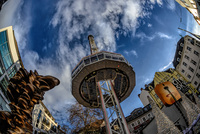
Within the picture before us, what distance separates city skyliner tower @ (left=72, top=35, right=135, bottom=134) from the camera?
468 inches

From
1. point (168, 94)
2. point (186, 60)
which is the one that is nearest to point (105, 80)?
point (168, 94)

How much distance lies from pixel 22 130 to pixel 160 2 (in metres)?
11.0

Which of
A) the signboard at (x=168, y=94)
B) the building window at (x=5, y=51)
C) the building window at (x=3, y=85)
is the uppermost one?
the signboard at (x=168, y=94)

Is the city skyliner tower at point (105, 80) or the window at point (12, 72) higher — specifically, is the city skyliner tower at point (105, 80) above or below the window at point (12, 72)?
above

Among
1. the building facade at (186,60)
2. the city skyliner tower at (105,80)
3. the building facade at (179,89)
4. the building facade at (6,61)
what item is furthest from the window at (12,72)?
the building facade at (186,60)

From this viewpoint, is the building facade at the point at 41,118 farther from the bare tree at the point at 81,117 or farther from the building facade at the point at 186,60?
the building facade at the point at 186,60

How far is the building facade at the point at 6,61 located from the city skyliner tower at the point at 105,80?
969 centimetres

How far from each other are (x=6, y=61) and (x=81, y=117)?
18884mm

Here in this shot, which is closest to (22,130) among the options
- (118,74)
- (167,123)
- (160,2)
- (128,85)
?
(167,123)

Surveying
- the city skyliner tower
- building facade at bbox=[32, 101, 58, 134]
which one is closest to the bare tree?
the city skyliner tower

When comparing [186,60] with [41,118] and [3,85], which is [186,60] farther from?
[3,85]

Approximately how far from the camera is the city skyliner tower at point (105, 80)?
11889 millimetres

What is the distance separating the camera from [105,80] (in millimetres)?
14586

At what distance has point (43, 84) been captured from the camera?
5.39 feet
